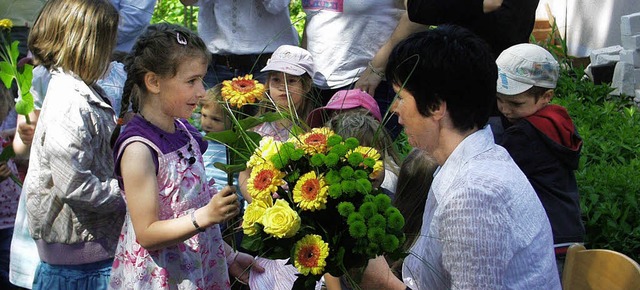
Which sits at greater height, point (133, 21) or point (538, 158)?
point (538, 158)

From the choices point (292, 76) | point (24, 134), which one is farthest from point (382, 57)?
point (24, 134)

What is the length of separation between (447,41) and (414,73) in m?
0.13

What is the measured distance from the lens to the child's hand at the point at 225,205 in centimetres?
315

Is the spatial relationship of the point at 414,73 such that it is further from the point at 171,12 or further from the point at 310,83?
the point at 171,12

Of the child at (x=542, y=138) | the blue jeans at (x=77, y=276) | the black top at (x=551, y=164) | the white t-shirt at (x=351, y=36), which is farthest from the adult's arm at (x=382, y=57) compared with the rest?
the blue jeans at (x=77, y=276)

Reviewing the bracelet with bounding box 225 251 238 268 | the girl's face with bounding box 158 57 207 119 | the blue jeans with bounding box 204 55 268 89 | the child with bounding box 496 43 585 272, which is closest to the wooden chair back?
the child with bounding box 496 43 585 272

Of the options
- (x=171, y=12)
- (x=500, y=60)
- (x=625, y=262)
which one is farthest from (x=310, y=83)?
(x=171, y=12)

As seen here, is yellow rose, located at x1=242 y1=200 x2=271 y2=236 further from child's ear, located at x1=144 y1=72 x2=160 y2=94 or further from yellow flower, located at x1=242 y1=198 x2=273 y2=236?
child's ear, located at x1=144 y1=72 x2=160 y2=94

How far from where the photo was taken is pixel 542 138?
13.5 ft

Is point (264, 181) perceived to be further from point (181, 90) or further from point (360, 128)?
point (360, 128)

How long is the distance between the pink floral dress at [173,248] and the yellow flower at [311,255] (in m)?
0.84

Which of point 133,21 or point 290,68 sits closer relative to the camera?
point 290,68

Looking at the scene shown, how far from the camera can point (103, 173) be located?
3.99 metres

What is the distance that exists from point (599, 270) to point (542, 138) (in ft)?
2.34
